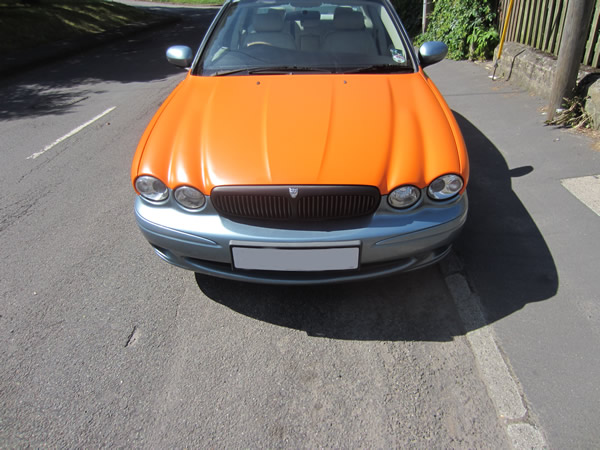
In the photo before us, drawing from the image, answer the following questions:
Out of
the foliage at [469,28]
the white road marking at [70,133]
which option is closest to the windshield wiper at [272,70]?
the white road marking at [70,133]

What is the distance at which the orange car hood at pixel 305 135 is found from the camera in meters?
2.44

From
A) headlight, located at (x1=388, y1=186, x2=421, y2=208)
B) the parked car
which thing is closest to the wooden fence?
the parked car

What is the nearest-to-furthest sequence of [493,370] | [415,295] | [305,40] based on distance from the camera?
[493,370] → [415,295] → [305,40]

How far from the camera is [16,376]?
2.43 metres

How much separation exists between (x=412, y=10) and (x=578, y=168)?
32.8 feet

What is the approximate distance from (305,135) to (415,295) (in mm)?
1245

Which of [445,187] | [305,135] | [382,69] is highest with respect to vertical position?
[382,69]

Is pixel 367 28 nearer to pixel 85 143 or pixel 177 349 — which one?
pixel 177 349

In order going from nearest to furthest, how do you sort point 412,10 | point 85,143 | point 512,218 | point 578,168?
point 512,218 < point 578,168 < point 85,143 < point 412,10

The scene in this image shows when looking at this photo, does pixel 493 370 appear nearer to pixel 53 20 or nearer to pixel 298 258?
pixel 298 258

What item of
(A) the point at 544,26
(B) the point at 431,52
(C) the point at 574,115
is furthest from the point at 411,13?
(B) the point at 431,52

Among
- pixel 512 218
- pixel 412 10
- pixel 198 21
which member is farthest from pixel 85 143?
pixel 198 21

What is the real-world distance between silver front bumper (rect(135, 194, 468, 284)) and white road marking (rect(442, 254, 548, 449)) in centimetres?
39

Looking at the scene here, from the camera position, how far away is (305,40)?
3.69 m
